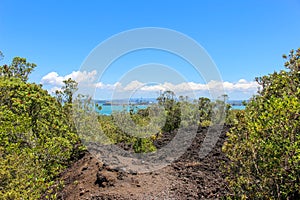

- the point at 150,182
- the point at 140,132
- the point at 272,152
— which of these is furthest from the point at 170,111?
the point at 272,152

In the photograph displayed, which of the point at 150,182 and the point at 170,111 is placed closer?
the point at 150,182

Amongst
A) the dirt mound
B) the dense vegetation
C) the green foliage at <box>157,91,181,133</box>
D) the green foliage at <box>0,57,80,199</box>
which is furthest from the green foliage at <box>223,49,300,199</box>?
the green foliage at <box>157,91,181,133</box>

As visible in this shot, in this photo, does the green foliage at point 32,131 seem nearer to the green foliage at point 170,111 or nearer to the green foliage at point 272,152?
the green foliage at point 272,152

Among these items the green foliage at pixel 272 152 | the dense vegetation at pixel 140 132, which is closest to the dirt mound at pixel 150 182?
the dense vegetation at pixel 140 132

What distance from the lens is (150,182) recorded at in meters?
6.45

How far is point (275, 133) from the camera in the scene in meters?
4.07

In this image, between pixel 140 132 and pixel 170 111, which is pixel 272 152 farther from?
pixel 170 111

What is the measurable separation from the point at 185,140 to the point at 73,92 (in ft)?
13.8

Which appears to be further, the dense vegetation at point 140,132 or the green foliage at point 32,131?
the green foliage at point 32,131

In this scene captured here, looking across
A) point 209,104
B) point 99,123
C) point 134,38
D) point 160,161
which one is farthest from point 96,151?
point 209,104

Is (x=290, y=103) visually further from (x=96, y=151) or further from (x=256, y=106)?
(x=96, y=151)

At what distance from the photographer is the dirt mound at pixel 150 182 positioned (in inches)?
233

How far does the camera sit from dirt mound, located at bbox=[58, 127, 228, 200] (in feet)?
19.5

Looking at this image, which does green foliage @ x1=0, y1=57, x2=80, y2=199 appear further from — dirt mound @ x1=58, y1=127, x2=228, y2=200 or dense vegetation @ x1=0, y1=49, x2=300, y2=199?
dirt mound @ x1=58, y1=127, x2=228, y2=200
